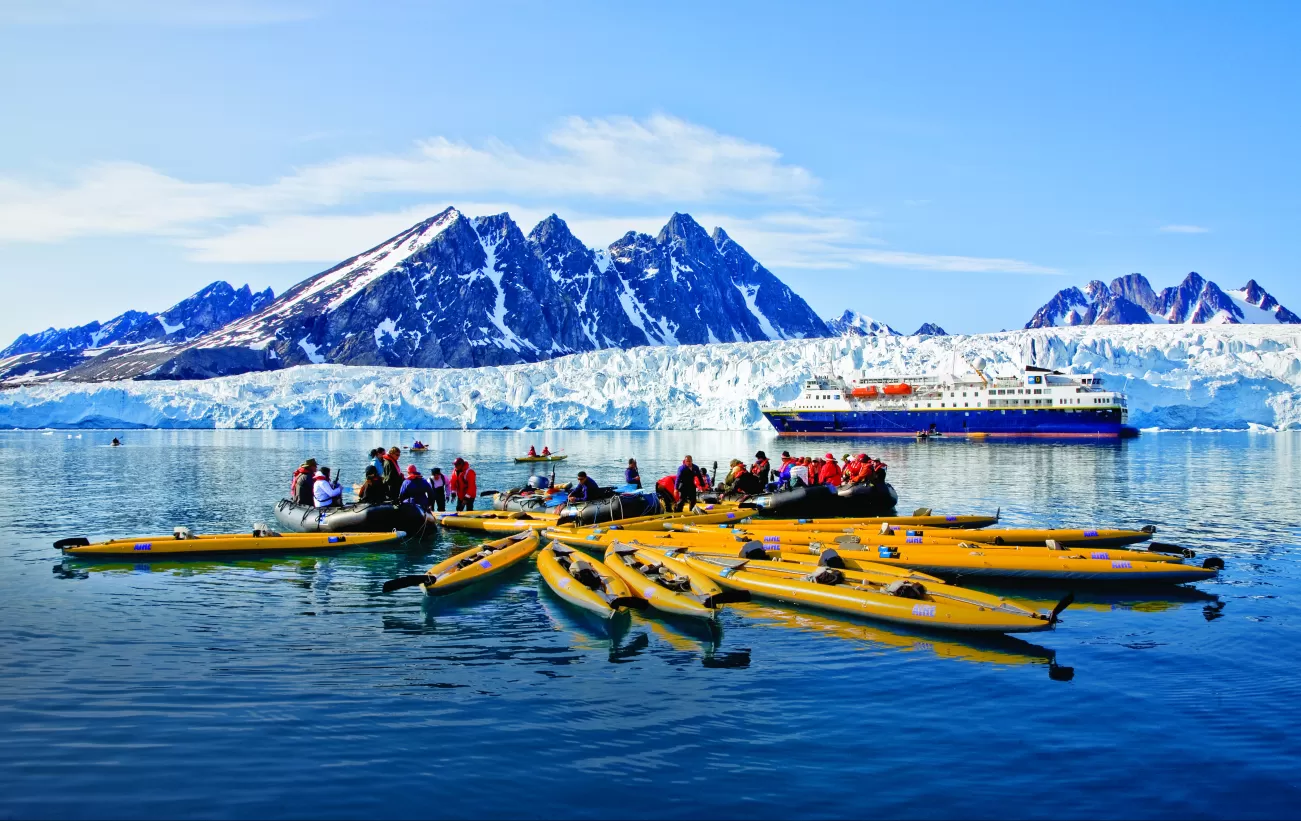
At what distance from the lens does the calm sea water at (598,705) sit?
7438mm

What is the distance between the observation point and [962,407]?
80062 millimetres

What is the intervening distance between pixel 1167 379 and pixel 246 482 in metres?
77.6

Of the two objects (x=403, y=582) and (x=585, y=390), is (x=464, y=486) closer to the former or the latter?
(x=403, y=582)

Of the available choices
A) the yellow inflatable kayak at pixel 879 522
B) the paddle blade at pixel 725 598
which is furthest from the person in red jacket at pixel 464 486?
the paddle blade at pixel 725 598

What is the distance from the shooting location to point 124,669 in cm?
1074

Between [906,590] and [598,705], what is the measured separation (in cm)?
521

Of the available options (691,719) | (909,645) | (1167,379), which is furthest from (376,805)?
(1167,379)

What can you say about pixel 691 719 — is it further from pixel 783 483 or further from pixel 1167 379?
pixel 1167 379

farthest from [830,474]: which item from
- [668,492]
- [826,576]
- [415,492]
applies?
[826,576]

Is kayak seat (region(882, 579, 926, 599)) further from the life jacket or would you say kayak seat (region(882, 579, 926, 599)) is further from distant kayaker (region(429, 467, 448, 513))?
distant kayaker (region(429, 467, 448, 513))

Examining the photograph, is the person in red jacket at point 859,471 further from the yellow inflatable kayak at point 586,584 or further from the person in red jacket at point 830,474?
the yellow inflatable kayak at point 586,584

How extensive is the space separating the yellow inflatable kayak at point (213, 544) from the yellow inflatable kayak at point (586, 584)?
5095mm

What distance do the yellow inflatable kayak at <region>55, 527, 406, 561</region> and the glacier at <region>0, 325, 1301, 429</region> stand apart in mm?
73336

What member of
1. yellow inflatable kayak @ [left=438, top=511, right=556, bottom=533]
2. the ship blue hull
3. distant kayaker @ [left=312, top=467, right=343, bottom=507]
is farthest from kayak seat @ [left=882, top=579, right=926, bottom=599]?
the ship blue hull
